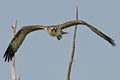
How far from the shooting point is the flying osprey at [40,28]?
938 centimetres

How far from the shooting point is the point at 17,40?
36.1 feet

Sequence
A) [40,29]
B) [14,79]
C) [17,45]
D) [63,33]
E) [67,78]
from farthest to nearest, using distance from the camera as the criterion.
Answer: [17,45] < [40,29] < [63,33] < [14,79] < [67,78]

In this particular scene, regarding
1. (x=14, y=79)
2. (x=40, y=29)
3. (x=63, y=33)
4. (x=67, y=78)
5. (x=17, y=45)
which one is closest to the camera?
(x=67, y=78)

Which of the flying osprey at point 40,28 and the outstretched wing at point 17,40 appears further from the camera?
the outstretched wing at point 17,40

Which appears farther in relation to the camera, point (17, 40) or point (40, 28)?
point (17, 40)

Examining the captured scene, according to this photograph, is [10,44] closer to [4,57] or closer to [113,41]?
[4,57]

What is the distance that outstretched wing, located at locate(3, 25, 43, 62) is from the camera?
416 inches

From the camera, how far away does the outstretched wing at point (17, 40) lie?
10.6 m

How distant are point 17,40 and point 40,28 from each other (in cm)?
95

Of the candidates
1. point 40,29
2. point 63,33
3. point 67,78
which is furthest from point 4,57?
point 67,78

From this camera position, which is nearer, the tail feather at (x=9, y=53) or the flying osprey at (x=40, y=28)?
the flying osprey at (x=40, y=28)

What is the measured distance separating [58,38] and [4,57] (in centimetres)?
249

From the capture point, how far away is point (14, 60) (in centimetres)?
960

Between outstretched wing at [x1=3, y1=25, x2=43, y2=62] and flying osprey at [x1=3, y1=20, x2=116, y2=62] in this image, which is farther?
outstretched wing at [x1=3, y1=25, x2=43, y2=62]
